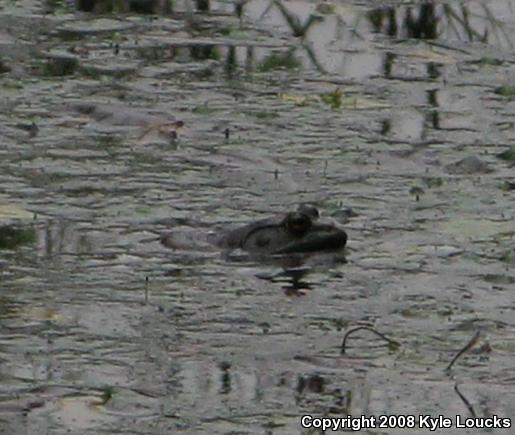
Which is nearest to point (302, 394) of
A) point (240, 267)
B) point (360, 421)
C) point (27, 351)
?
point (360, 421)

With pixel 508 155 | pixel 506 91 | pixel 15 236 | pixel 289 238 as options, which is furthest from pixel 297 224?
pixel 506 91

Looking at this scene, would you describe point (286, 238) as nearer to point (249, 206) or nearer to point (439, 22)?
point (249, 206)

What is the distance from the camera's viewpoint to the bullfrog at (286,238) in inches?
292

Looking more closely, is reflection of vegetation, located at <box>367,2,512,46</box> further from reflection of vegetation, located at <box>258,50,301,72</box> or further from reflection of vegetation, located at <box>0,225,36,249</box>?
reflection of vegetation, located at <box>0,225,36,249</box>

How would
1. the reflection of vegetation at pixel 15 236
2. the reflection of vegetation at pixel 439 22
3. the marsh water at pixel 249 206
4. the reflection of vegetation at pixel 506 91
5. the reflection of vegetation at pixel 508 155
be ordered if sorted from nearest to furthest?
the marsh water at pixel 249 206 → the reflection of vegetation at pixel 15 236 → the reflection of vegetation at pixel 508 155 → the reflection of vegetation at pixel 506 91 → the reflection of vegetation at pixel 439 22

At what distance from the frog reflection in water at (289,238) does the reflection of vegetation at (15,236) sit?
682 mm

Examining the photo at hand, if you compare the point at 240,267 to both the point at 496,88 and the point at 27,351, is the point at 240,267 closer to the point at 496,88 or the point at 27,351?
the point at 27,351

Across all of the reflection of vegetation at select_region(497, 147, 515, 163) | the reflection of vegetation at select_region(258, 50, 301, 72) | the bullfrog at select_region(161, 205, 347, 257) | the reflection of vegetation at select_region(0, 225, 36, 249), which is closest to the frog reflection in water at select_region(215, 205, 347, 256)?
the bullfrog at select_region(161, 205, 347, 257)

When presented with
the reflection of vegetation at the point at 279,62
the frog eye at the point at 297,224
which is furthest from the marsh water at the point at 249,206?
the frog eye at the point at 297,224

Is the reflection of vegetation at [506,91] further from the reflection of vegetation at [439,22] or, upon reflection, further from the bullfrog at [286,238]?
the bullfrog at [286,238]

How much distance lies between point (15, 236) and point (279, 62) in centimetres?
339

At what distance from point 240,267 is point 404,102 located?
2.80m

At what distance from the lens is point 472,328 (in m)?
6.61

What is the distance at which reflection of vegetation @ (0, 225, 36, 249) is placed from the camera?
7.39m
